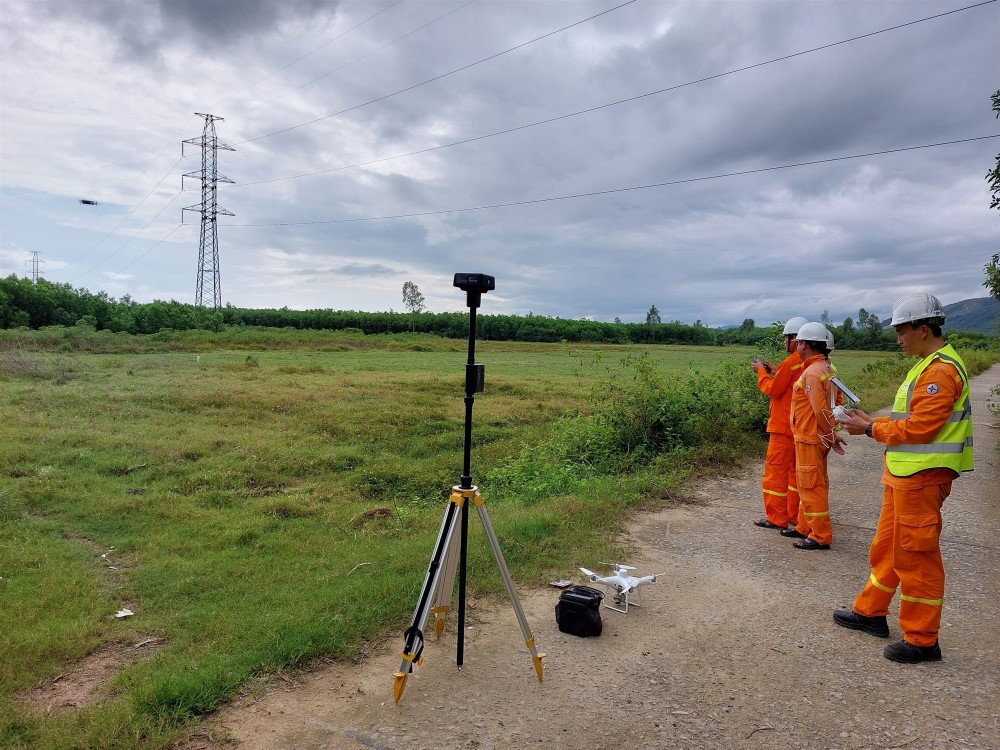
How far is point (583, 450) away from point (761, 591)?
221 inches

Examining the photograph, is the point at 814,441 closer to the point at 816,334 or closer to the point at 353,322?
the point at 816,334

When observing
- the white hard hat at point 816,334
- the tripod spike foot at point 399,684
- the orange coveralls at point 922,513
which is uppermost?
the white hard hat at point 816,334

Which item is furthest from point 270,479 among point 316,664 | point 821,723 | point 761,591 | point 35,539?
point 821,723

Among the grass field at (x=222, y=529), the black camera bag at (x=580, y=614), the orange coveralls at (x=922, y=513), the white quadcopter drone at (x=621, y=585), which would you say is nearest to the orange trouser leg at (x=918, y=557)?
the orange coveralls at (x=922, y=513)

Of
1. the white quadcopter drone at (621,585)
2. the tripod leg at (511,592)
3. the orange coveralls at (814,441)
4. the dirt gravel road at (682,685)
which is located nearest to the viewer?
the dirt gravel road at (682,685)

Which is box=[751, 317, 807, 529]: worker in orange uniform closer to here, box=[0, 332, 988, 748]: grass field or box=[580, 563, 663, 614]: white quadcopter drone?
box=[0, 332, 988, 748]: grass field

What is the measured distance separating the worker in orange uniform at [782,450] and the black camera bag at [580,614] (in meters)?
3.25

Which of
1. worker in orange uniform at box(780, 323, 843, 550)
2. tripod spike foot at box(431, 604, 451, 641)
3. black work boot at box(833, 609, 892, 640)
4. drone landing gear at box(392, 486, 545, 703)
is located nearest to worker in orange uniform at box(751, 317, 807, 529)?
worker in orange uniform at box(780, 323, 843, 550)

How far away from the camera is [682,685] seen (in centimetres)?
375

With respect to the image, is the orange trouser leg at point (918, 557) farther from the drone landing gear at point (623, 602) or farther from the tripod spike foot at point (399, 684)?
the tripod spike foot at point (399, 684)

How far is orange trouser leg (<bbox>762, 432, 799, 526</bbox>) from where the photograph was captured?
22.1 feet

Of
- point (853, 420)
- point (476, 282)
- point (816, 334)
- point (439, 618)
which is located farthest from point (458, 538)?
point (816, 334)

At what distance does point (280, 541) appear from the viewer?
23.2 feet

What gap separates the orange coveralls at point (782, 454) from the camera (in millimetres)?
6730
